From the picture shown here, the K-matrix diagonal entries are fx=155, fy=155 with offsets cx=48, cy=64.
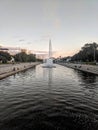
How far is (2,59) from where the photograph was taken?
102812 mm

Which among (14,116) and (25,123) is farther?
(14,116)

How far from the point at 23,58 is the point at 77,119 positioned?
133m

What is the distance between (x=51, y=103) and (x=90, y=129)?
4730mm

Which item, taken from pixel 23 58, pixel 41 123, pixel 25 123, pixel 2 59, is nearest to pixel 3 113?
pixel 25 123

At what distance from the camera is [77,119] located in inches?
335

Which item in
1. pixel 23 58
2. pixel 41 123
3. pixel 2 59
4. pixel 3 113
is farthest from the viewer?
pixel 23 58

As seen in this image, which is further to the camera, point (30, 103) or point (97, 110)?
point (30, 103)

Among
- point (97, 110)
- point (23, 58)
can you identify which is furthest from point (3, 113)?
point (23, 58)

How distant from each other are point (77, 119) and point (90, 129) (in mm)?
1240

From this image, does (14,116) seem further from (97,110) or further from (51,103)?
(97,110)

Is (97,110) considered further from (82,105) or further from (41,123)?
(41,123)

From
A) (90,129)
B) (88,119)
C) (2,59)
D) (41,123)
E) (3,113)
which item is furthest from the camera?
(2,59)

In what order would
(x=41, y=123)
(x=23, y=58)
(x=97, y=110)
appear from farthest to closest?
(x=23, y=58)
(x=97, y=110)
(x=41, y=123)

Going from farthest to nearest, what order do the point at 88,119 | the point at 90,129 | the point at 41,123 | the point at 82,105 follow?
the point at 82,105 < the point at 88,119 < the point at 41,123 < the point at 90,129
